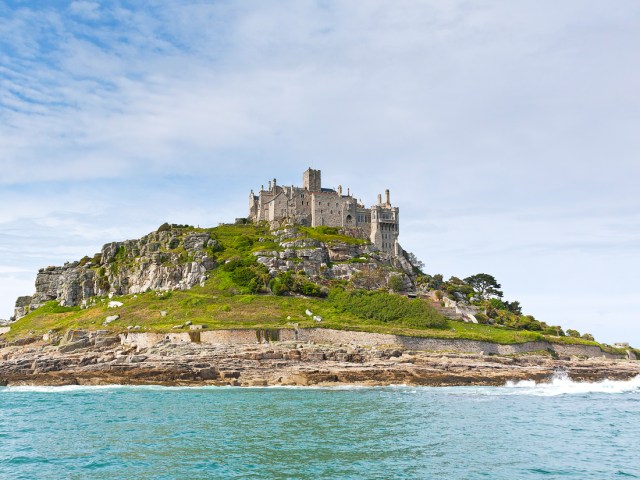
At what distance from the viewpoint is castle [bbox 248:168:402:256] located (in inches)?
4286

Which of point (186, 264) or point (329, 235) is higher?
point (329, 235)

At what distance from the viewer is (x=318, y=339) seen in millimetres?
62219

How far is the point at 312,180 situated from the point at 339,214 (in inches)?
382

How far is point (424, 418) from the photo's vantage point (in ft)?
105

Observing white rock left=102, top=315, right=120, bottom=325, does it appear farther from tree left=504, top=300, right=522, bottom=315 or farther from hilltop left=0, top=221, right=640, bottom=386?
tree left=504, top=300, right=522, bottom=315

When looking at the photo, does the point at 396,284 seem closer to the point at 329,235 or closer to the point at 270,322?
the point at 329,235

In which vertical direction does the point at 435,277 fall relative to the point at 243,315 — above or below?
above

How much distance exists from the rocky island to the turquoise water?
855 cm

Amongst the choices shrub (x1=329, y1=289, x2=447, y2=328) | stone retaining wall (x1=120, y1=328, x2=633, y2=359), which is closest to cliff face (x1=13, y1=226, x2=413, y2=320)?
shrub (x1=329, y1=289, x2=447, y2=328)

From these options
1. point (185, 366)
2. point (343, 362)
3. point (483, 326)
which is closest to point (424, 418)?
point (343, 362)

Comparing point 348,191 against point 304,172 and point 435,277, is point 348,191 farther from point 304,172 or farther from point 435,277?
point 435,277

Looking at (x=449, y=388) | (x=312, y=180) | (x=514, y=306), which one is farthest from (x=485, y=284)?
(x=449, y=388)

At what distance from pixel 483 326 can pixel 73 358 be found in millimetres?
49610

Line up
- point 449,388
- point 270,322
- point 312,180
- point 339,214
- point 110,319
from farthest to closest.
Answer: point 312,180, point 339,214, point 110,319, point 270,322, point 449,388
